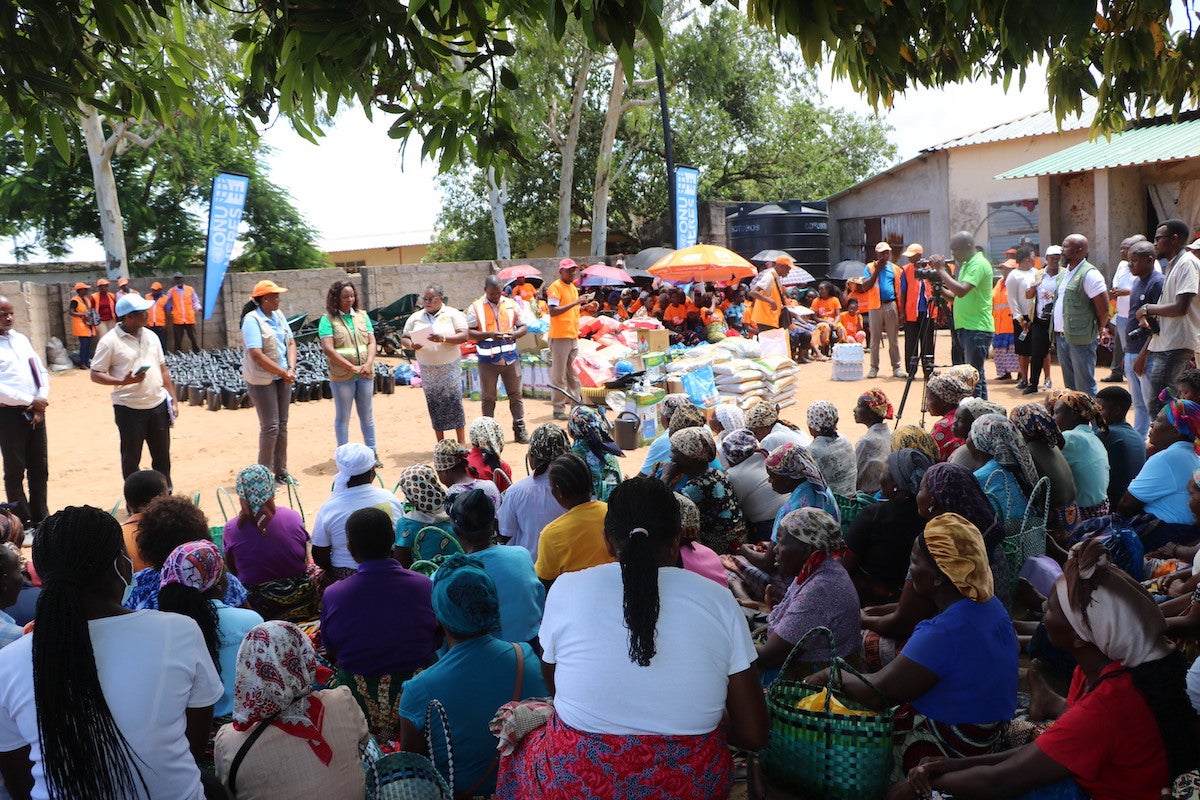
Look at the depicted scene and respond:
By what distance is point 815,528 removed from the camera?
12.3 feet

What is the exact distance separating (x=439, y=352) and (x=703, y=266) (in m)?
8.42

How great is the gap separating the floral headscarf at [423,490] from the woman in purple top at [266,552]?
1.81 feet

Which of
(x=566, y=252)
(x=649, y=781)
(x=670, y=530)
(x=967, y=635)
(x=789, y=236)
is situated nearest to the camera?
(x=649, y=781)

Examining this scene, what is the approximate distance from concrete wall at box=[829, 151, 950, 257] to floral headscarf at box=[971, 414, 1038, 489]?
1980 centimetres

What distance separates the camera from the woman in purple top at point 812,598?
370 centimetres

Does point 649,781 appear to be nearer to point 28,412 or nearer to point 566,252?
point 28,412

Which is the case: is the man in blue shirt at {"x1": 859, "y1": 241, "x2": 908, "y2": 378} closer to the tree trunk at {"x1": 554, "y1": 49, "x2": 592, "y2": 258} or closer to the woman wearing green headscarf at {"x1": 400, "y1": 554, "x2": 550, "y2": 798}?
the woman wearing green headscarf at {"x1": 400, "y1": 554, "x2": 550, "y2": 798}

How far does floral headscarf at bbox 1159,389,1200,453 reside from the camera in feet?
16.7

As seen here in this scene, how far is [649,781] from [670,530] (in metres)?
0.66

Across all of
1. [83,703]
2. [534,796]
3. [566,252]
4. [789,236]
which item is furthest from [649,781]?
[566,252]

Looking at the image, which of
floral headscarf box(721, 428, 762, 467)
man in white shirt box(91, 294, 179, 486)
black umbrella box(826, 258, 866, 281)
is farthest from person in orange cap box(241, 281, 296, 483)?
black umbrella box(826, 258, 866, 281)

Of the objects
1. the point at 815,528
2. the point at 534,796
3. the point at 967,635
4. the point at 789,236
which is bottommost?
the point at 534,796

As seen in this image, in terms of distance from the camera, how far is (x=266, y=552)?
4.86 m

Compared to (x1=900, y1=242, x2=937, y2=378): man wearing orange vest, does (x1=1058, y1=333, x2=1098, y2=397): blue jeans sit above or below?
below
